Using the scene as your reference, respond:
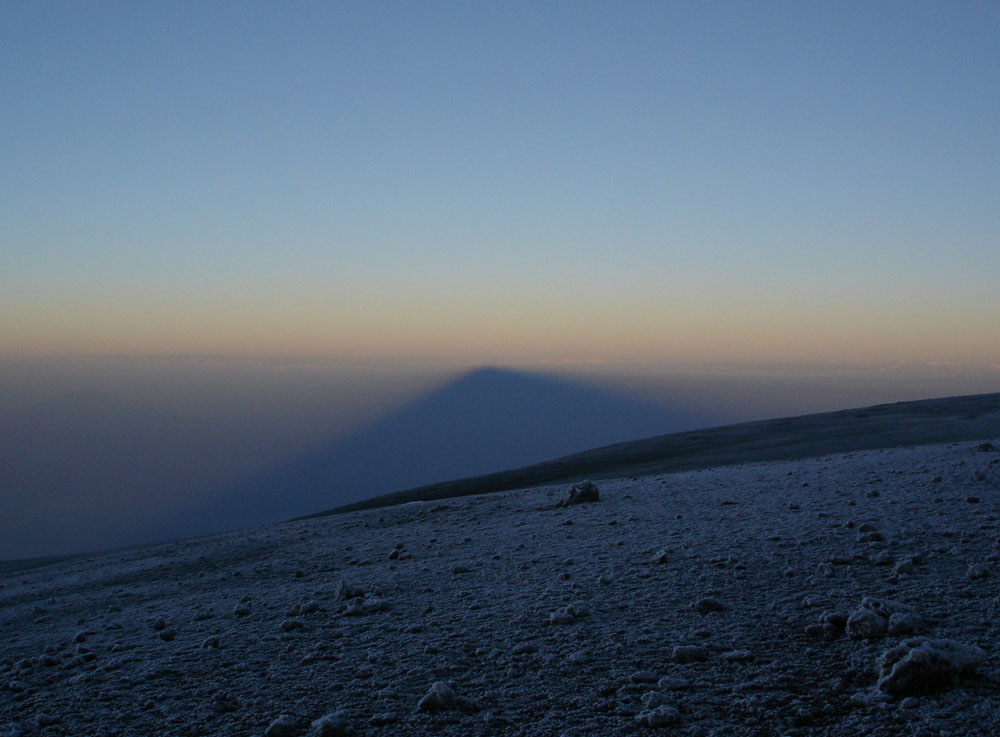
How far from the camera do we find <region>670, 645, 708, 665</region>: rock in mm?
3789

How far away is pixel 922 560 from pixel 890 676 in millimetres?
2193

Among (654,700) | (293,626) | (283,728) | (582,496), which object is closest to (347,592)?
(293,626)

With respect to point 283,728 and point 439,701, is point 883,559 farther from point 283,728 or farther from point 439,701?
point 283,728

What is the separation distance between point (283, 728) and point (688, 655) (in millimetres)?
1997

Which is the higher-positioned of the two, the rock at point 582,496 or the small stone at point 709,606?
the rock at point 582,496

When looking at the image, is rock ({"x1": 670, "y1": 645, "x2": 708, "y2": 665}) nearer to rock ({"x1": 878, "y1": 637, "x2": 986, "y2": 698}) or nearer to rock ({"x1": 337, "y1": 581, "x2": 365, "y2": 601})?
rock ({"x1": 878, "y1": 637, "x2": 986, "y2": 698})

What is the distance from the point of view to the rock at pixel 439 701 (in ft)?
11.5

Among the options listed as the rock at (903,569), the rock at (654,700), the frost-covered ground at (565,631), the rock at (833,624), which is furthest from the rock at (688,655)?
the rock at (903,569)

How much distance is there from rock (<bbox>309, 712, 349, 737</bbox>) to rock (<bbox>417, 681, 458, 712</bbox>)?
0.37 m

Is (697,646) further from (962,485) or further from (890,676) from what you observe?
(962,485)

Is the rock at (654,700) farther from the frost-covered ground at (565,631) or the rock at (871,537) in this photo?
the rock at (871,537)

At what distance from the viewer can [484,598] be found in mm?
5238

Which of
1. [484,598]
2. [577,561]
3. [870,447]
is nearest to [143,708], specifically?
[484,598]

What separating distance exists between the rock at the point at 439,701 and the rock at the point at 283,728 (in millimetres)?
566
